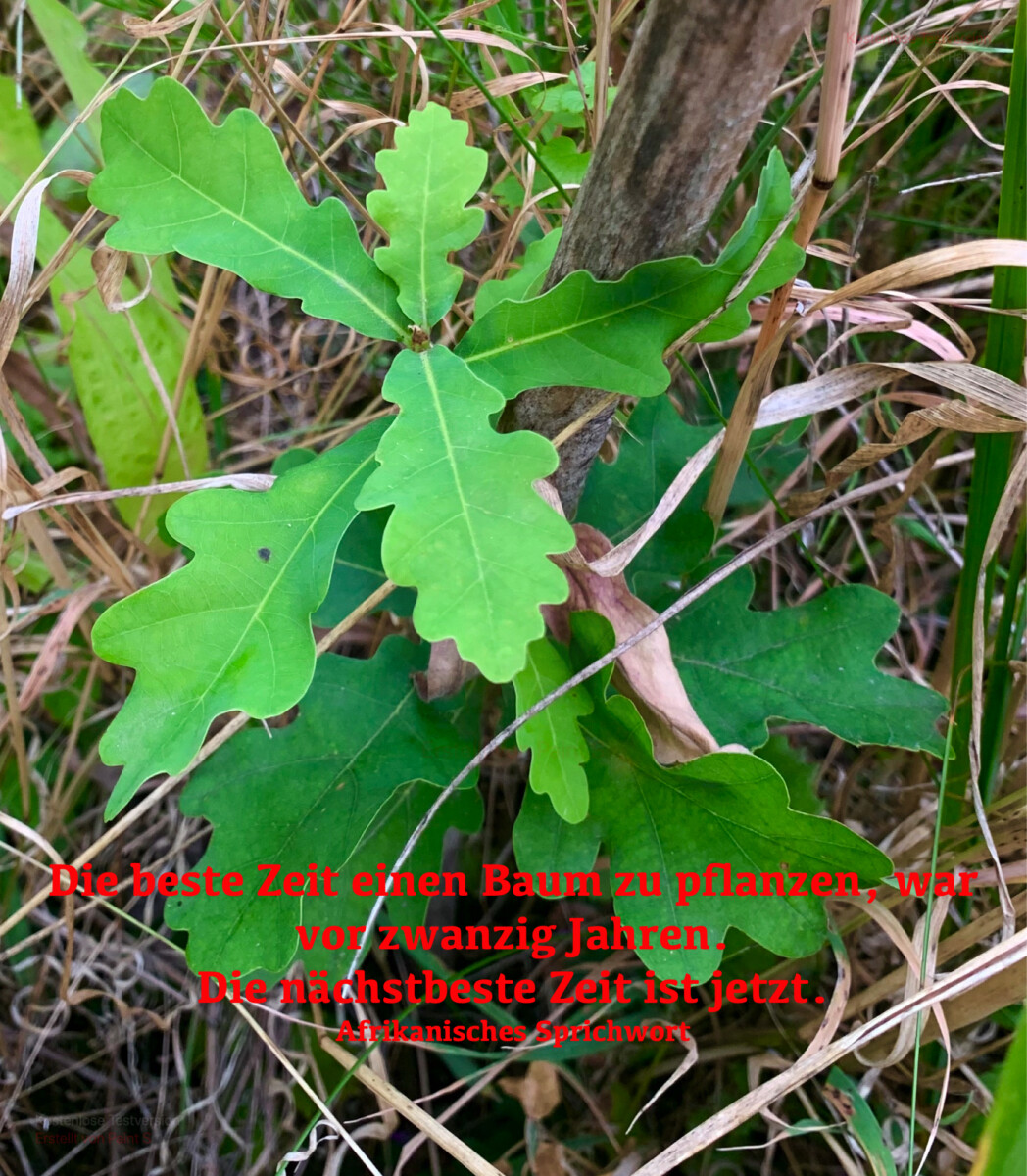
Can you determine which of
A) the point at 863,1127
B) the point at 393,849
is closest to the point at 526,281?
the point at 393,849

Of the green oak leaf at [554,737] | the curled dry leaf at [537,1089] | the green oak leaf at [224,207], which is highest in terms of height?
the green oak leaf at [224,207]

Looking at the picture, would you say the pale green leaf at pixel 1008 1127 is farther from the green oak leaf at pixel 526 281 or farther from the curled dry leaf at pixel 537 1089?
the curled dry leaf at pixel 537 1089

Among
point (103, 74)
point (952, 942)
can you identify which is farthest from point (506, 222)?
point (952, 942)

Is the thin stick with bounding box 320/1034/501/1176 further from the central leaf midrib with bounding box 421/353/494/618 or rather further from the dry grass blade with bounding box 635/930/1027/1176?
the central leaf midrib with bounding box 421/353/494/618

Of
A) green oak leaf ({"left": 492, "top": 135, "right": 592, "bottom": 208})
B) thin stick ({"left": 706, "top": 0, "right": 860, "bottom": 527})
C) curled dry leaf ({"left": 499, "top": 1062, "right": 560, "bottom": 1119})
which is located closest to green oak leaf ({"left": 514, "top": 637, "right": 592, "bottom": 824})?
thin stick ({"left": 706, "top": 0, "right": 860, "bottom": 527})

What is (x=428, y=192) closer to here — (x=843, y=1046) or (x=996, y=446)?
(x=996, y=446)

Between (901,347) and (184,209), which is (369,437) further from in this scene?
(901,347)

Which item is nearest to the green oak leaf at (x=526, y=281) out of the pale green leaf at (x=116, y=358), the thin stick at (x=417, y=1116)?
the pale green leaf at (x=116, y=358)
